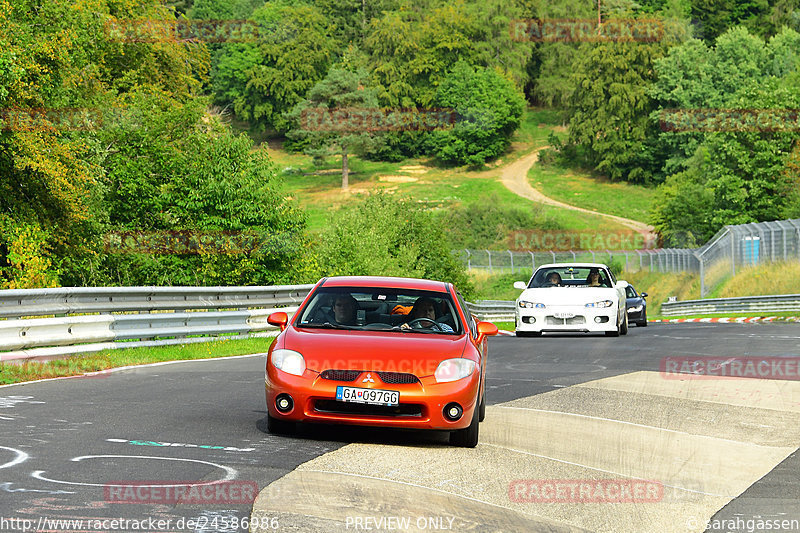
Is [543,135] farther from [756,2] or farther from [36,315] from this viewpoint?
[36,315]

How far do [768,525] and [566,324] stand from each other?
16.6 m

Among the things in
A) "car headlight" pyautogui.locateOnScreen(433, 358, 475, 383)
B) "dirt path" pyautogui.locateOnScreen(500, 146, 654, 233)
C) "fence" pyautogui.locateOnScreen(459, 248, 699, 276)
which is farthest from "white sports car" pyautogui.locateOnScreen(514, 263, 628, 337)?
"dirt path" pyautogui.locateOnScreen(500, 146, 654, 233)

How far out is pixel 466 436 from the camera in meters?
8.59

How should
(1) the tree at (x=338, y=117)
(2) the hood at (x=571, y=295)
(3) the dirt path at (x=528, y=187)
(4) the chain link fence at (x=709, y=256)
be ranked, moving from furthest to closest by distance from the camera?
(1) the tree at (x=338, y=117) → (3) the dirt path at (x=528, y=187) → (4) the chain link fence at (x=709, y=256) → (2) the hood at (x=571, y=295)

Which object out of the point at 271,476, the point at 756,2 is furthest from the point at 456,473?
the point at 756,2

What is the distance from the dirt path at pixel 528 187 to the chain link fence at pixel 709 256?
23.1 m

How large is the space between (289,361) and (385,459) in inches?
49.6

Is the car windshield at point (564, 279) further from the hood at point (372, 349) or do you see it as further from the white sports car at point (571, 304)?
the hood at point (372, 349)

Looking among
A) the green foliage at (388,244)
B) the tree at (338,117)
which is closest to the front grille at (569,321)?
the green foliage at (388,244)

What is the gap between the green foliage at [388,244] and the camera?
51125mm

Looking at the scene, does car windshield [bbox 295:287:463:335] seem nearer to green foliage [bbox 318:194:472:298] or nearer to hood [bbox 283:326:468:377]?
hood [bbox 283:326:468:377]

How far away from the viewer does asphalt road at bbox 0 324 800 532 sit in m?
5.91

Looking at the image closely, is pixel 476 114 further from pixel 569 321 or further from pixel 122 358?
pixel 122 358

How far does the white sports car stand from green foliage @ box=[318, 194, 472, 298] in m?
23.5
